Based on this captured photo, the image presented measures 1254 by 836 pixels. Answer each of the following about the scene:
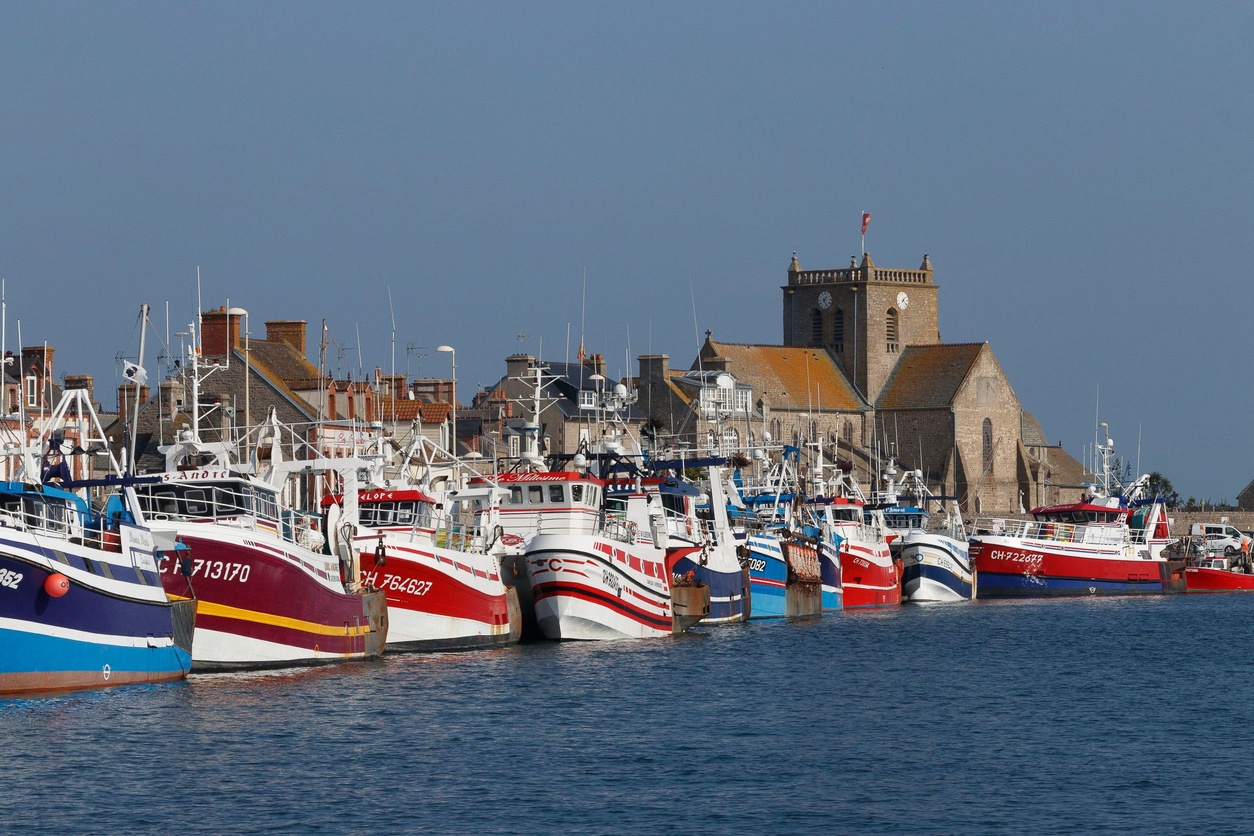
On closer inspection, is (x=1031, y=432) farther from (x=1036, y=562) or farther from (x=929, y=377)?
(x=1036, y=562)

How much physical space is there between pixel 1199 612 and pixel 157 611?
5827cm

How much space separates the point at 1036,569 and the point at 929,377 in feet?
192

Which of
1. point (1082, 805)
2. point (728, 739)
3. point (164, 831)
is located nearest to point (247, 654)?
point (728, 739)

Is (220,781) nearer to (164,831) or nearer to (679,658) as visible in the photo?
(164,831)

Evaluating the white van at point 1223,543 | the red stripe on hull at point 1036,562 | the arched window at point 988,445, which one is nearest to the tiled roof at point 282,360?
the red stripe on hull at point 1036,562

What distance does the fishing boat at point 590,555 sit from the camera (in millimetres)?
57188

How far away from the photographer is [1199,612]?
8994cm

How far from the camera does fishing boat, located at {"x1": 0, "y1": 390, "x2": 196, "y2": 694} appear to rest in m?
39.0

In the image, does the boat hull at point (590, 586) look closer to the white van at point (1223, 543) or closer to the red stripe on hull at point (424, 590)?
the red stripe on hull at point (424, 590)

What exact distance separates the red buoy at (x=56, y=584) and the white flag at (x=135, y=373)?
6.55 meters

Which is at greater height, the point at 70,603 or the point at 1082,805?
the point at 70,603

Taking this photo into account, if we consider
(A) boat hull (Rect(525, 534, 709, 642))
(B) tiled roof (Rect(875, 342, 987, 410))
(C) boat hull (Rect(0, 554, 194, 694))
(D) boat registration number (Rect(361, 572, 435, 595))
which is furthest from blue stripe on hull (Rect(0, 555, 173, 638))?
(B) tiled roof (Rect(875, 342, 987, 410))

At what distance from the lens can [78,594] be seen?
39938 mm

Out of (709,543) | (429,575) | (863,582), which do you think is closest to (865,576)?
(863,582)
